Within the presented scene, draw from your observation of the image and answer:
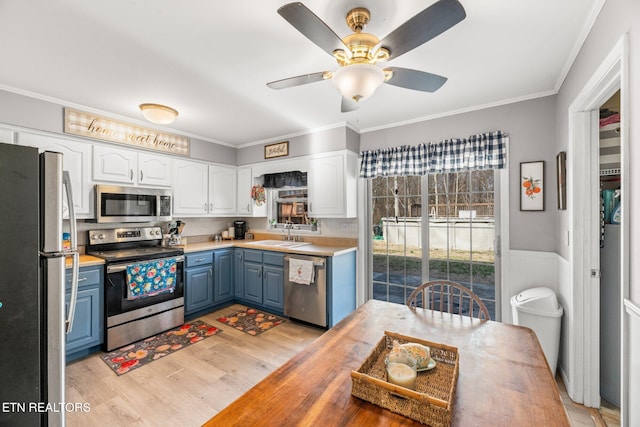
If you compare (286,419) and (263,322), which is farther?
(263,322)

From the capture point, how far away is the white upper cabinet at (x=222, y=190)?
415 cm

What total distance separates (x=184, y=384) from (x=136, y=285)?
1.18m

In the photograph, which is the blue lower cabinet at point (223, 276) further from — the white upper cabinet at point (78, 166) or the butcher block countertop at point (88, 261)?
the white upper cabinet at point (78, 166)

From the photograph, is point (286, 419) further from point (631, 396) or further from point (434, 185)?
point (434, 185)

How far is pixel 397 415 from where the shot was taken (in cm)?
86

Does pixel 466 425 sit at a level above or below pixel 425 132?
below

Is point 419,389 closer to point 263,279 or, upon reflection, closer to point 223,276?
point 263,279

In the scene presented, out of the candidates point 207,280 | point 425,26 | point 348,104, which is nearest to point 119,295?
point 207,280

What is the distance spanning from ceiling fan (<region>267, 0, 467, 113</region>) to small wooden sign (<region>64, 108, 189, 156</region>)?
7.91 feet

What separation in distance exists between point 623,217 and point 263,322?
3221mm

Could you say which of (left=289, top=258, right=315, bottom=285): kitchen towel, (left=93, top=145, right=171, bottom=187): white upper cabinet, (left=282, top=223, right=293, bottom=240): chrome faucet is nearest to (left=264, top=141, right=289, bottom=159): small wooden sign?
(left=282, top=223, right=293, bottom=240): chrome faucet

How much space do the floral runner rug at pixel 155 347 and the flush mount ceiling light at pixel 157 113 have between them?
2233mm

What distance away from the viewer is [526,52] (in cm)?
194

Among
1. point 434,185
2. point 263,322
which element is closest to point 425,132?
point 434,185
